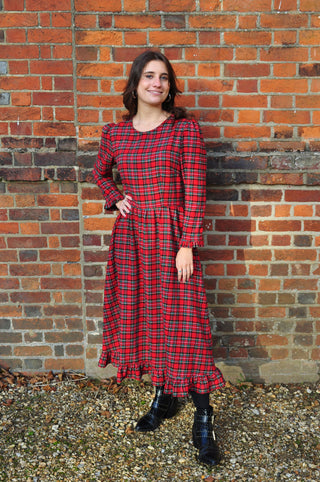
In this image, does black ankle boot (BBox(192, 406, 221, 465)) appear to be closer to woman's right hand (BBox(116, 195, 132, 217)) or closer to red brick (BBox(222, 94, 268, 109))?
woman's right hand (BBox(116, 195, 132, 217))

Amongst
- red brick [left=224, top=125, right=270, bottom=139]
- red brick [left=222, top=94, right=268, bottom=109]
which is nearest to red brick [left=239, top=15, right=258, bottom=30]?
red brick [left=222, top=94, right=268, bottom=109]

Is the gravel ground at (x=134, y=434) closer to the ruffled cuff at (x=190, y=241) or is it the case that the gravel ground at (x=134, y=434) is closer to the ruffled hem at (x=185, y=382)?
the ruffled hem at (x=185, y=382)

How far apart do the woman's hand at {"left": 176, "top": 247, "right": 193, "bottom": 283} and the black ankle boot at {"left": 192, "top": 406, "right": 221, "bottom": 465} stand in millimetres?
773

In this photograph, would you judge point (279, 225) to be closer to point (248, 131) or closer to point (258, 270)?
point (258, 270)

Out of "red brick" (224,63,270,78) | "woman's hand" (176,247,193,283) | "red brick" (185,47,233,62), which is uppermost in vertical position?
"red brick" (185,47,233,62)

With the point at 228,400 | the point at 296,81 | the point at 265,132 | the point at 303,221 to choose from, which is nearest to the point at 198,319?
the point at 228,400

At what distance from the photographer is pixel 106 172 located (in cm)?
265

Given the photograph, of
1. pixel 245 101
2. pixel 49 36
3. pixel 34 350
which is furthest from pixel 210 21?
pixel 34 350

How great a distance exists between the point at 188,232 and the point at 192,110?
0.87 m

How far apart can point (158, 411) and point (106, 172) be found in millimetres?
1434

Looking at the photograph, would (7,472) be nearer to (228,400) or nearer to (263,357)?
(228,400)

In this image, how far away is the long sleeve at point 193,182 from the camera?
229 cm

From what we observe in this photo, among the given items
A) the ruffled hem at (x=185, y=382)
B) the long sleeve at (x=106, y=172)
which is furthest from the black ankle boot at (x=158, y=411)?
the long sleeve at (x=106, y=172)

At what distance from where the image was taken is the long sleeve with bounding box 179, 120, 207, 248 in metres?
2.29
